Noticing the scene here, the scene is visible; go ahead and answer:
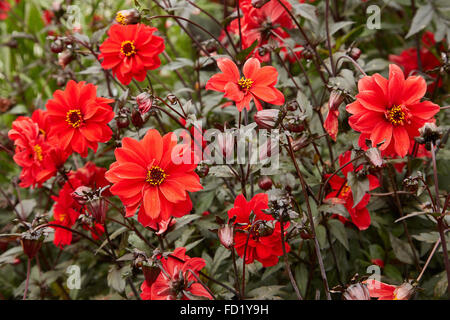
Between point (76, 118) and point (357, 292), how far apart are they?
833mm

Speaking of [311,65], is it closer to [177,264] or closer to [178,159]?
[178,159]

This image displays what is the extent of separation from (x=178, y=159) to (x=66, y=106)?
434 millimetres

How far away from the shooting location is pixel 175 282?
965mm

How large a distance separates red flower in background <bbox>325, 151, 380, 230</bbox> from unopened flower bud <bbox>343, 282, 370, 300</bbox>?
30cm

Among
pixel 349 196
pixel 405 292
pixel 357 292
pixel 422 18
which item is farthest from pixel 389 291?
pixel 422 18

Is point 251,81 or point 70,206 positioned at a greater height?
point 251,81

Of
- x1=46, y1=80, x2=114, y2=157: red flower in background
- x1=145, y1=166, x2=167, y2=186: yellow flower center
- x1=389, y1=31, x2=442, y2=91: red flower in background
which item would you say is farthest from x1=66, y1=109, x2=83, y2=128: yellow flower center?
x1=389, y1=31, x2=442, y2=91: red flower in background

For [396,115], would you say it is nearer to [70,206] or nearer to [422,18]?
[422,18]

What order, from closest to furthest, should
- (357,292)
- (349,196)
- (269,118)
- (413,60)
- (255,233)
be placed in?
(357,292) < (269,118) < (255,233) < (349,196) < (413,60)

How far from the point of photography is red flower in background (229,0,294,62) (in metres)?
1.38

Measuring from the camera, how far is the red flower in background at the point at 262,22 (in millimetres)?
1377

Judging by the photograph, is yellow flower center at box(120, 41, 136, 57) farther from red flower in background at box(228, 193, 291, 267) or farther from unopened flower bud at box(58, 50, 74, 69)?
red flower in background at box(228, 193, 291, 267)

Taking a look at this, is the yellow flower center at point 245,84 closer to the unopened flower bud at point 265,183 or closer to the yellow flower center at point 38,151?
the unopened flower bud at point 265,183

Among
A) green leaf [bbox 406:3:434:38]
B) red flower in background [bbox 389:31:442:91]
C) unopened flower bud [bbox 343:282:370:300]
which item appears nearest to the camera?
unopened flower bud [bbox 343:282:370:300]
